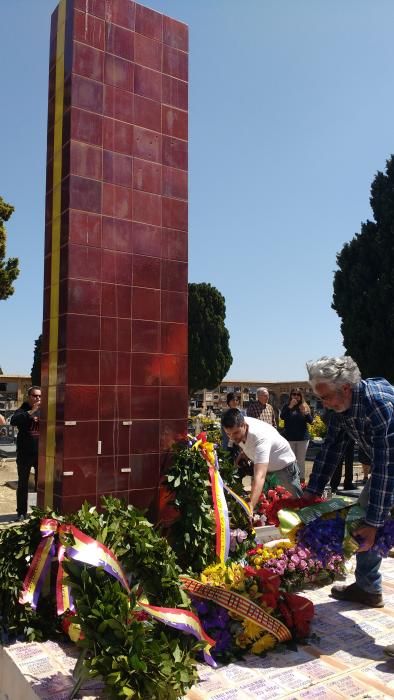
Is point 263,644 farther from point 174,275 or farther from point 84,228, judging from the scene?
point 84,228

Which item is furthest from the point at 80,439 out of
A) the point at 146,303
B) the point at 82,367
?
the point at 146,303

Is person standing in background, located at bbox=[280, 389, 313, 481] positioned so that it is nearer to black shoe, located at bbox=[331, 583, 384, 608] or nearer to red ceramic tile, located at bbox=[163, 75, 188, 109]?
black shoe, located at bbox=[331, 583, 384, 608]

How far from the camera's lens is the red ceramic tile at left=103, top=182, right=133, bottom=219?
4266 mm

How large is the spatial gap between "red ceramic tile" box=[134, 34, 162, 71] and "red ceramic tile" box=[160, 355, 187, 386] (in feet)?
7.84

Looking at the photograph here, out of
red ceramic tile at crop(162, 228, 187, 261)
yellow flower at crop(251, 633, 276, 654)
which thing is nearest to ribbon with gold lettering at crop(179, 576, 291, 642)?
yellow flower at crop(251, 633, 276, 654)

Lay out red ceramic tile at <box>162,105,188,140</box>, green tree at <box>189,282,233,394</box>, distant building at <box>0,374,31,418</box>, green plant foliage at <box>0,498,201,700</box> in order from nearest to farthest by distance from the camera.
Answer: green plant foliage at <box>0,498,201,700</box>, red ceramic tile at <box>162,105,188,140</box>, distant building at <box>0,374,31,418</box>, green tree at <box>189,282,233,394</box>

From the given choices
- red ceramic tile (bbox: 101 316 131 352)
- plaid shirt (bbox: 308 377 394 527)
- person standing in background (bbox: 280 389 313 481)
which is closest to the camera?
plaid shirt (bbox: 308 377 394 527)

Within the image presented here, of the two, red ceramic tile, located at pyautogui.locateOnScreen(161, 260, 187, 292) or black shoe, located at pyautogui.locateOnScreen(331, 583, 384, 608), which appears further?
red ceramic tile, located at pyautogui.locateOnScreen(161, 260, 187, 292)

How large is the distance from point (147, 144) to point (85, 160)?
601 mm

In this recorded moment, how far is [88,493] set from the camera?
4.07 meters

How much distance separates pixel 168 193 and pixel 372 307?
1685 cm

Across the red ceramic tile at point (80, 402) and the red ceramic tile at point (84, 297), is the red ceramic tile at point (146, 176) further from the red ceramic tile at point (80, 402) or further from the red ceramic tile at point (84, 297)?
the red ceramic tile at point (80, 402)

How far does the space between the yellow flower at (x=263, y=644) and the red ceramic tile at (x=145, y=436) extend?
1655 mm

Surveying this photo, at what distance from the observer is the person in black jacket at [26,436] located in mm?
6672
